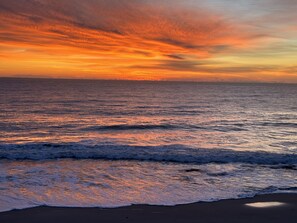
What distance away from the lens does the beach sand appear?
879cm

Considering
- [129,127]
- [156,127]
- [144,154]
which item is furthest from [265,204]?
[129,127]

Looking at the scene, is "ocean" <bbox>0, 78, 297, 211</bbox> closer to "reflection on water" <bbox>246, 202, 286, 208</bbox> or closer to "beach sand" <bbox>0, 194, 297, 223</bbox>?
"beach sand" <bbox>0, 194, 297, 223</bbox>

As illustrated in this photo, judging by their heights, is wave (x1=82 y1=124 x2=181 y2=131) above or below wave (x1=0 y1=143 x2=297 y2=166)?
above

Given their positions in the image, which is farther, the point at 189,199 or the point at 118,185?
the point at 118,185

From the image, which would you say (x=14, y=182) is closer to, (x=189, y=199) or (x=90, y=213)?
(x=90, y=213)

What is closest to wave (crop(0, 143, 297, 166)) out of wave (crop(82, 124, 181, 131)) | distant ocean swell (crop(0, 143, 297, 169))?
distant ocean swell (crop(0, 143, 297, 169))

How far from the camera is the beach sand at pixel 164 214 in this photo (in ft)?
28.8

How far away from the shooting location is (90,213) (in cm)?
923

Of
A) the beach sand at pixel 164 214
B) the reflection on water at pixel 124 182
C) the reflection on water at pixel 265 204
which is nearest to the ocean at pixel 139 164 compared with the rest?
the reflection on water at pixel 124 182

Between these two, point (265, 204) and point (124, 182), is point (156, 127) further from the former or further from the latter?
point (265, 204)

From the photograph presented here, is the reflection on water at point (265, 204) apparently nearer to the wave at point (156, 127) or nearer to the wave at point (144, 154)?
the wave at point (144, 154)

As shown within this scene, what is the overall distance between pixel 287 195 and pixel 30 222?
7963 millimetres

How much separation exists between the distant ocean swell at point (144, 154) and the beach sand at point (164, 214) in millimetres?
7116

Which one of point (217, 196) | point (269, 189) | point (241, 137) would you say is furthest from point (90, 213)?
point (241, 137)
